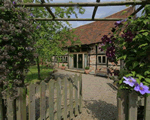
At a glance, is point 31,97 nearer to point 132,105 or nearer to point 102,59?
point 132,105

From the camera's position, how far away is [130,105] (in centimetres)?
134

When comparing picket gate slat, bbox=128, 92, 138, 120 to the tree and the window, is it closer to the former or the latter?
the tree

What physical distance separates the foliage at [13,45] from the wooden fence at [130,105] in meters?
1.69

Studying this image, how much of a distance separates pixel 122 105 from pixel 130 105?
12 cm

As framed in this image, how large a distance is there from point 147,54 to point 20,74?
6.95 ft

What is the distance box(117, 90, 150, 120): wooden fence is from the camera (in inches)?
50.8

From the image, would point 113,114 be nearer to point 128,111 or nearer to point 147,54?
point 128,111

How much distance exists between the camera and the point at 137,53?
1.34m

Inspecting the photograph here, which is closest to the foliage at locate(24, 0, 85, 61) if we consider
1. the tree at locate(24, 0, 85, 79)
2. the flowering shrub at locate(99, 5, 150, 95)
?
the tree at locate(24, 0, 85, 79)

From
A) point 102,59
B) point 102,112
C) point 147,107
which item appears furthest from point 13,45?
point 102,59

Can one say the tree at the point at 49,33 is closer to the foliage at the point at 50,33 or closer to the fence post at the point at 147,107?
the foliage at the point at 50,33

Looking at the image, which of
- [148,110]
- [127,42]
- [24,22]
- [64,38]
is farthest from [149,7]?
[64,38]

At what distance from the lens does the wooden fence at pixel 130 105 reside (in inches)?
50.8

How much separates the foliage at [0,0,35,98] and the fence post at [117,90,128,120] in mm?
1668
